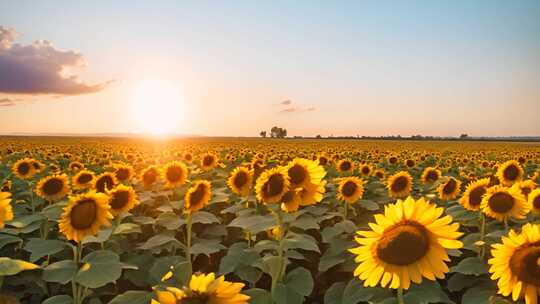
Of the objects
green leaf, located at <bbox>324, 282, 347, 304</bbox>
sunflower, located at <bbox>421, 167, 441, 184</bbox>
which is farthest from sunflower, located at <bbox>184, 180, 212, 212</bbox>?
sunflower, located at <bbox>421, 167, 441, 184</bbox>

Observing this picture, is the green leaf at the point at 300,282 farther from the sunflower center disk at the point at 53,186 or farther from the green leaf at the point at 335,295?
the sunflower center disk at the point at 53,186

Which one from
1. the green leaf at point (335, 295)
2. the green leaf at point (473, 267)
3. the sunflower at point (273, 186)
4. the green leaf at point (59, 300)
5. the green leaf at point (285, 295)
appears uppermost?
the sunflower at point (273, 186)

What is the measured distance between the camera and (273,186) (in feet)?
14.8

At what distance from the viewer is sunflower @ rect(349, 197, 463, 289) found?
278 cm

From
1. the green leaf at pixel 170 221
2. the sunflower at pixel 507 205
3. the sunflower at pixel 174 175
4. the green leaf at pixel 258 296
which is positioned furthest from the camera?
the sunflower at pixel 174 175

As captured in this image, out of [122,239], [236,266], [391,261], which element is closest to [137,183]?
[122,239]

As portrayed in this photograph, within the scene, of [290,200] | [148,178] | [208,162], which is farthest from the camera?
[208,162]

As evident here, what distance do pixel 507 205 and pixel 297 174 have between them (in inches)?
96.5

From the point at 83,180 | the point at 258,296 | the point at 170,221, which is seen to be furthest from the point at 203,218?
the point at 83,180

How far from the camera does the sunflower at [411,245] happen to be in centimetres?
278

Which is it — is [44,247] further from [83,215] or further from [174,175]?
[174,175]

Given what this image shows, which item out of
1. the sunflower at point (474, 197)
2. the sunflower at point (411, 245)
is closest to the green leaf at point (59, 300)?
the sunflower at point (411, 245)

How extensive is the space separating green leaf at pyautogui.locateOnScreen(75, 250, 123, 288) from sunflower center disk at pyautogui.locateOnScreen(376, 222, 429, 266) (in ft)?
8.22

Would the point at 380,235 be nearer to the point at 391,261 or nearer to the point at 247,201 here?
the point at 391,261
